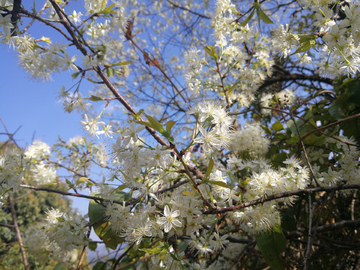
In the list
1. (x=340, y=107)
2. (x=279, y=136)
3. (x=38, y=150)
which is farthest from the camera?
(x=38, y=150)

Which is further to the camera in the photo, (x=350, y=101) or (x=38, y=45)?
(x=350, y=101)

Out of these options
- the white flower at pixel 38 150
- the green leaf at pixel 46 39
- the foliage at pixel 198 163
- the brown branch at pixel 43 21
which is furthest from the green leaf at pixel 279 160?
the white flower at pixel 38 150

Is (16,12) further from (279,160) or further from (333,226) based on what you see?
(333,226)

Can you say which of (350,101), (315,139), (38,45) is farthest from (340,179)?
(38,45)

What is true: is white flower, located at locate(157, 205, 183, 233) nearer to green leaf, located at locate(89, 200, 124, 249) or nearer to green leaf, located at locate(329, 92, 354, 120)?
green leaf, located at locate(89, 200, 124, 249)

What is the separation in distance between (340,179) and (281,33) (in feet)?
2.41

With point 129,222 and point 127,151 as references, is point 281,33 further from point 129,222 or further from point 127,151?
point 129,222

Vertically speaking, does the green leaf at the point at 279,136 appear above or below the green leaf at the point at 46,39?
below

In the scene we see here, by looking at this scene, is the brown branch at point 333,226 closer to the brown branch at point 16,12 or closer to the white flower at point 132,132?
the white flower at point 132,132

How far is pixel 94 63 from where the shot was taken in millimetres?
912

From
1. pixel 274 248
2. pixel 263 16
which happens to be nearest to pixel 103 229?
pixel 274 248

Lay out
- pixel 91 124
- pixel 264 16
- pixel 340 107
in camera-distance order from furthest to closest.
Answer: pixel 340 107, pixel 91 124, pixel 264 16

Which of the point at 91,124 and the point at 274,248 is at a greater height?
the point at 91,124

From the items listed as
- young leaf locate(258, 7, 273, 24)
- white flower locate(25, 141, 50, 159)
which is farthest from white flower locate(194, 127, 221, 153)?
white flower locate(25, 141, 50, 159)
